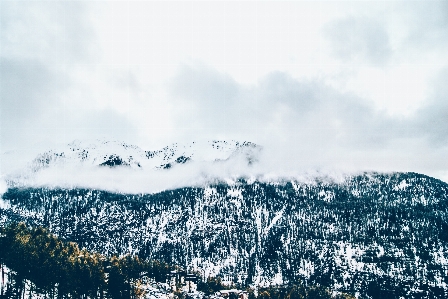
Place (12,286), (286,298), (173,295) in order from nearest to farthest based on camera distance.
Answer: (12,286) → (173,295) → (286,298)

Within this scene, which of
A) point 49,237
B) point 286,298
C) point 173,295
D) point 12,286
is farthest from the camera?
point 286,298

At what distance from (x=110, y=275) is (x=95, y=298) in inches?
341

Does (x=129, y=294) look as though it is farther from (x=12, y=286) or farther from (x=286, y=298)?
(x=286, y=298)

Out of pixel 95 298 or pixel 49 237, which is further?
pixel 49 237

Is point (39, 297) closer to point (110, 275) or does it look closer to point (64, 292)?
point (64, 292)

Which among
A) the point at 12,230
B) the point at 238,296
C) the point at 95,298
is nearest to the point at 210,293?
the point at 238,296

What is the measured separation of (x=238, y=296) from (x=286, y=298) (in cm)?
2335

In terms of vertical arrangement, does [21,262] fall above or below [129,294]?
above

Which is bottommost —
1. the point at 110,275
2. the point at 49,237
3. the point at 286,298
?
the point at 286,298

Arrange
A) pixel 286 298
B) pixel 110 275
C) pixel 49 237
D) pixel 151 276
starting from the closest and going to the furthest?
pixel 110 275 < pixel 49 237 < pixel 286 298 < pixel 151 276

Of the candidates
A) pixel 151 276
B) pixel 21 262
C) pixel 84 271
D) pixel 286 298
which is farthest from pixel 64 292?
pixel 286 298

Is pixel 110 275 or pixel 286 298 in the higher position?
pixel 110 275

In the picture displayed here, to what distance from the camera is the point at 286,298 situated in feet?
591

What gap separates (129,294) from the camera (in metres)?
126
